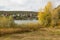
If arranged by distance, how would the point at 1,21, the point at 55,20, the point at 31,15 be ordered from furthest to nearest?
1. the point at 31,15
2. the point at 55,20
3. the point at 1,21

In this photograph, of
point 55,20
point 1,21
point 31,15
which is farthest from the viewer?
point 31,15

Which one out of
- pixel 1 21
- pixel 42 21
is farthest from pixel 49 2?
pixel 1 21

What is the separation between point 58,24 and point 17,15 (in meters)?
12.7

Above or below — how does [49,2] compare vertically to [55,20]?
above

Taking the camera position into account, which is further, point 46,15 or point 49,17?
point 46,15

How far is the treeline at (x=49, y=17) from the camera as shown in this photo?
31625 millimetres

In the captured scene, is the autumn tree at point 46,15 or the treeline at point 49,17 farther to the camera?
the autumn tree at point 46,15

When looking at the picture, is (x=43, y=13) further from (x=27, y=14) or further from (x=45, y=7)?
(x=27, y=14)

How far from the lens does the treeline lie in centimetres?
3162

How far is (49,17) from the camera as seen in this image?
3156cm

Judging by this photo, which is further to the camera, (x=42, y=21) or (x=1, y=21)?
(x=42, y=21)

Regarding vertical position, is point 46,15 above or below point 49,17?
above

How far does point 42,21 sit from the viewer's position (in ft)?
108

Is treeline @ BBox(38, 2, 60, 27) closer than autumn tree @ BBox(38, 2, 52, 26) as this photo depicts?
Yes
